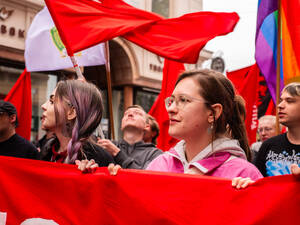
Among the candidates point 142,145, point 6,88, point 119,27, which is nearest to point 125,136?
point 142,145

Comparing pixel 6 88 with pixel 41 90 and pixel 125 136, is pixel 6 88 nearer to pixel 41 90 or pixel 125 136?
pixel 41 90

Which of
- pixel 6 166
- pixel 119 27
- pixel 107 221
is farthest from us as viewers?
pixel 119 27

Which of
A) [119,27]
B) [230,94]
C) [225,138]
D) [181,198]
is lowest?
[181,198]

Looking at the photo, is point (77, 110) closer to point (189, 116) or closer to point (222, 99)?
point (189, 116)

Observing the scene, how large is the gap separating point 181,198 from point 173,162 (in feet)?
1.30

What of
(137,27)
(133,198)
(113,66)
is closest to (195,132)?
(133,198)

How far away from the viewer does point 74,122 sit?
2.74m

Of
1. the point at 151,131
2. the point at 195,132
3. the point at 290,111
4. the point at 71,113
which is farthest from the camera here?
the point at 151,131

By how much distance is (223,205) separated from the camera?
174cm

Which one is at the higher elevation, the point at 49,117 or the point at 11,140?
the point at 49,117

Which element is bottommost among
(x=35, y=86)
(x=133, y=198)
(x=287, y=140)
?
(x=133, y=198)

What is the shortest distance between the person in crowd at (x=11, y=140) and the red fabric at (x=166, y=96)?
81.7 inches

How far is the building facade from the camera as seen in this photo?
9375 millimetres

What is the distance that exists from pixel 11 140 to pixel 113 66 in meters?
9.94
